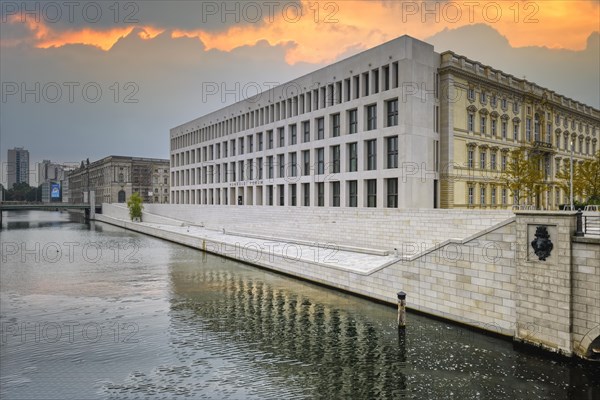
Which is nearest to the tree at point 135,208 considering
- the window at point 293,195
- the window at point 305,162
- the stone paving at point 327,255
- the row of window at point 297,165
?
the row of window at point 297,165

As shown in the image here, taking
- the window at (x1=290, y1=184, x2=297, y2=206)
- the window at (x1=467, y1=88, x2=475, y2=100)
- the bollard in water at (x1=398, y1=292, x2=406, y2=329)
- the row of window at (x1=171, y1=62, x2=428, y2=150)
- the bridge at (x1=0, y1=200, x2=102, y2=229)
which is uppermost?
the row of window at (x1=171, y1=62, x2=428, y2=150)

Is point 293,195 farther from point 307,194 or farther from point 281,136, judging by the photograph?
point 281,136

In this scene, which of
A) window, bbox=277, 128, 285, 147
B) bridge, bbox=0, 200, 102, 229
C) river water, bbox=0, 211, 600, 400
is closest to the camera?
river water, bbox=0, 211, 600, 400

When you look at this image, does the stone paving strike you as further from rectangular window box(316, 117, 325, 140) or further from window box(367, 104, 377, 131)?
rectangular window box(316, 117, 325, 140)

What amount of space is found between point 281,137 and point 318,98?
9.79 metres

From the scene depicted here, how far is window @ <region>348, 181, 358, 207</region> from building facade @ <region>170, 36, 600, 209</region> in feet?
0.37

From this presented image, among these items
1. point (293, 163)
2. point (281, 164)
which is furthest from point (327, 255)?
point (281, 164)

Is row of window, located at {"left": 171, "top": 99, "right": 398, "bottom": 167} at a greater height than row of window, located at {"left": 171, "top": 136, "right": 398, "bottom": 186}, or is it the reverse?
row of window, located at {"left": 171, "top": 99, "right": 398, "bottom": 167}

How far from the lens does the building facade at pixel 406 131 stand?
3850cm

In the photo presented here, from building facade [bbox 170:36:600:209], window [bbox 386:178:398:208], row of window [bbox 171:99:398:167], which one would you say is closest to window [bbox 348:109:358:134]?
row of window [bbox 171:99:398:167]

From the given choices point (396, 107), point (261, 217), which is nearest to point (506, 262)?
point (396, 107)

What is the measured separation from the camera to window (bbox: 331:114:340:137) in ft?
152

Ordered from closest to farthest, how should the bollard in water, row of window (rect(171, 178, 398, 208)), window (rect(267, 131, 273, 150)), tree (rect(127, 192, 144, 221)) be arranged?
the bollard in water → row of window (rect(171, 178, 398, 208)) → window (rect(267, 131, 273, 150)) → tree (rect(127, 192, 144, 221))

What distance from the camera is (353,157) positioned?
145 ft
